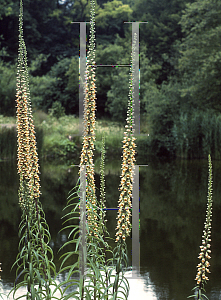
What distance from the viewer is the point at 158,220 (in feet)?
24.7

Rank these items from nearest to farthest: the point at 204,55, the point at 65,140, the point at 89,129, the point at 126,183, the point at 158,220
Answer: the point at 126,183 → the point at 89,129 → the point at 158,220 → the point at 65,140 → the point at 204,55

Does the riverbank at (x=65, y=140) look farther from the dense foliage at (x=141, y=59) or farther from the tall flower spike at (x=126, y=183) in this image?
the tall flower spike at (x=126, y=183)

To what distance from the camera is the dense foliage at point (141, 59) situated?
1719cm

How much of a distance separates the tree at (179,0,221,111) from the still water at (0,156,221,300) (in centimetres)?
471

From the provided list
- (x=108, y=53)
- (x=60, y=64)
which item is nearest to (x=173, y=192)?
(x=108, y=53)

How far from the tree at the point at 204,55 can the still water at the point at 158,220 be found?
4.71m

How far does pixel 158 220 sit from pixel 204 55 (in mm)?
11313

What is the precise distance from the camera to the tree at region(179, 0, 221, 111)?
16.5 meters

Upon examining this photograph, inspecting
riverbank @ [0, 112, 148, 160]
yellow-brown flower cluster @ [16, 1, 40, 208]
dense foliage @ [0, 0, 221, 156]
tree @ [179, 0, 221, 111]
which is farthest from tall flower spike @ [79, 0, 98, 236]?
tree @ [179, 0, 221, 111]

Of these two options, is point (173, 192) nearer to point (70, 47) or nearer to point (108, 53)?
point (108, 53)

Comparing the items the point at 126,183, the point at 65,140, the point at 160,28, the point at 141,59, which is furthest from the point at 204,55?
the point at 126,183

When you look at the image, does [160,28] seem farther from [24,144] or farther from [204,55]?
Answer: [24,144]

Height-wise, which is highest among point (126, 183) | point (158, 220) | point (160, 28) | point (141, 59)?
point (160, 28)

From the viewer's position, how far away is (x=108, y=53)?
20219 millimetres
